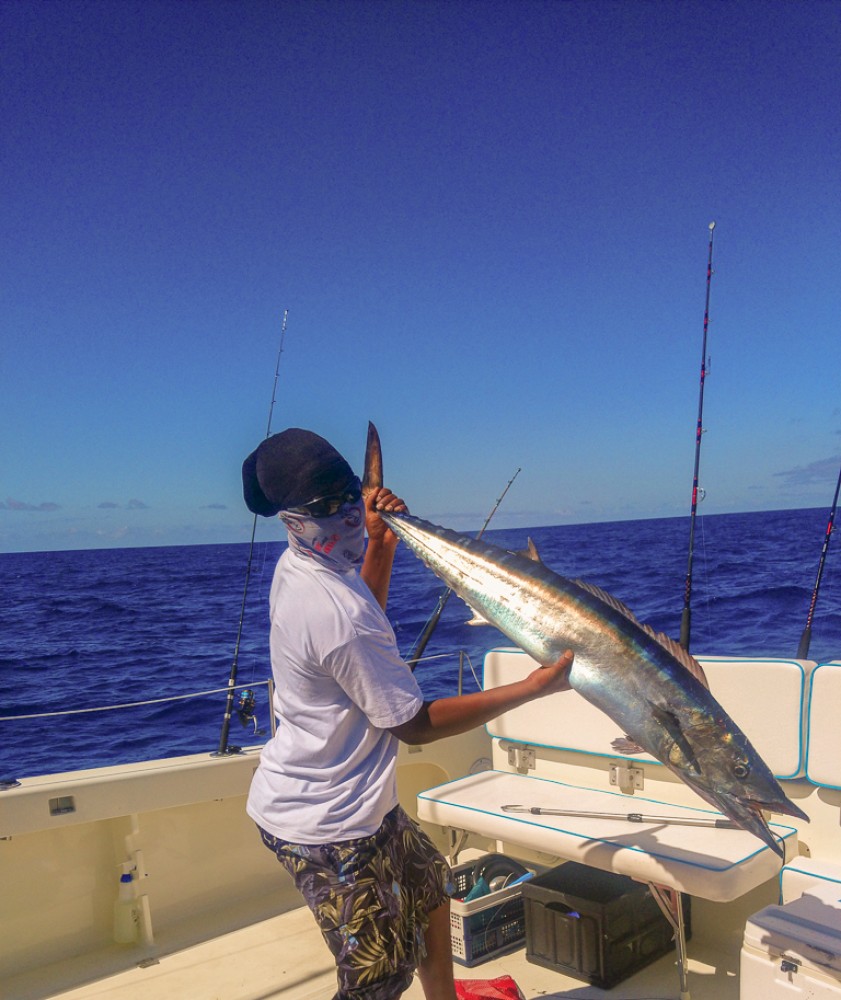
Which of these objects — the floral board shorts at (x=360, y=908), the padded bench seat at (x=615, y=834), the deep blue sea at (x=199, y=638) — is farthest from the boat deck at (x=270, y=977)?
the floral board shorts at (x=360, y=908)

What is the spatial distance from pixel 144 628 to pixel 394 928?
22.1 metres

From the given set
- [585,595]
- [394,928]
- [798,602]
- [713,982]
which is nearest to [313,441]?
[585,595]

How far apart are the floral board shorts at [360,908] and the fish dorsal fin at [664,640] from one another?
806mm

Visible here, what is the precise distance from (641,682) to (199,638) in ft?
64.7

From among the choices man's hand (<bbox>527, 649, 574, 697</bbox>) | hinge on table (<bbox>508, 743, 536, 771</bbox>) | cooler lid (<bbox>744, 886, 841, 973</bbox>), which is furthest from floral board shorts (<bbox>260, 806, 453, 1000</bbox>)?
hinge on table (<bbox>508, 743, 536, 771</bbox>)

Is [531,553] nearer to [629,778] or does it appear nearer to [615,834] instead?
[615,834]

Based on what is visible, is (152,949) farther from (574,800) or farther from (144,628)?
(144,628)

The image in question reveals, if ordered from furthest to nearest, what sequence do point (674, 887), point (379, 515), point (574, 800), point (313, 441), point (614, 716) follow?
point (574, 800) < point (674, 887) < point (379, 515) < point (313, 441) < point (614, 716)

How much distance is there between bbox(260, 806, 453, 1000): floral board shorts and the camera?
86.0 inches

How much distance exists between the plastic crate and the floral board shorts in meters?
1.86

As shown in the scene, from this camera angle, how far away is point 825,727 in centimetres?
355

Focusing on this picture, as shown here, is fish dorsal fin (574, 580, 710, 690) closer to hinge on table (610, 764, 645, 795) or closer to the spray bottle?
hinge on table (610, 764, 645, 795)

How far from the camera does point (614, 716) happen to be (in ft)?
7.07

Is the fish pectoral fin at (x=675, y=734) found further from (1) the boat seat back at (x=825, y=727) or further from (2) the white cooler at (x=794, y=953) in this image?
(1) the boat seat back at (x=825, y=727)
